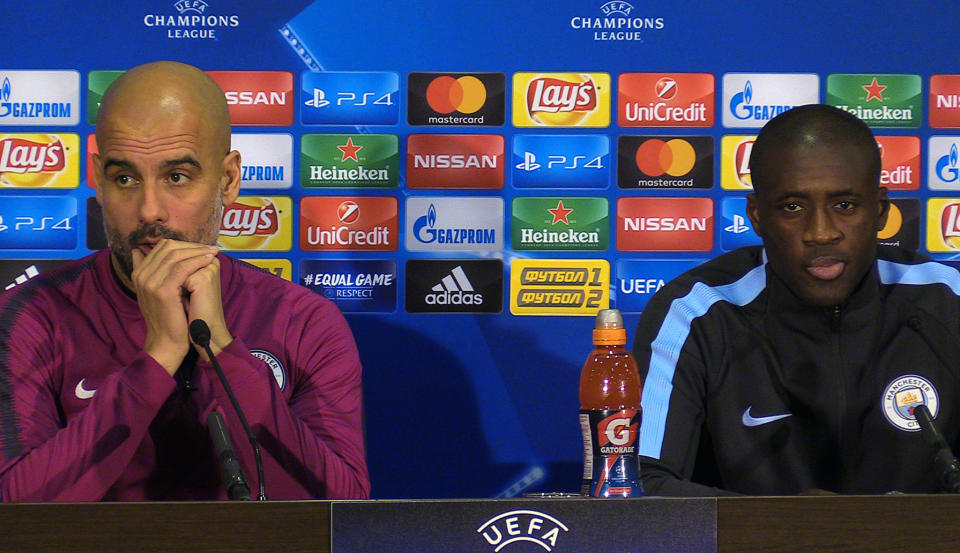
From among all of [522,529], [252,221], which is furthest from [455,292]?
[522,529]

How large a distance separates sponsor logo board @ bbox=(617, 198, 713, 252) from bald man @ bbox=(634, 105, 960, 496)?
1.89 ft

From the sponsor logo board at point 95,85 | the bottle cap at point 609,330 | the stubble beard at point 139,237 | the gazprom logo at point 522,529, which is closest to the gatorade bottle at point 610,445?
the bottle cap at point 609,330

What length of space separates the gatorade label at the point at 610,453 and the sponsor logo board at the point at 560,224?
1.12 m

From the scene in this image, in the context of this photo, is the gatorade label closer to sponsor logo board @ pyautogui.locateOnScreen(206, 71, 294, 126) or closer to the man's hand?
the man's hand

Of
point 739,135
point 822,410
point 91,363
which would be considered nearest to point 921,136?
point 739,135

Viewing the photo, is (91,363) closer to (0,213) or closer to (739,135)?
(0,213)

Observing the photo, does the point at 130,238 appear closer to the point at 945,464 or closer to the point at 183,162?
the point at 183,162

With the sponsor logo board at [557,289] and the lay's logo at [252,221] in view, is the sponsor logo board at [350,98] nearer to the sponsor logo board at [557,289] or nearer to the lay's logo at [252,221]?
the lay's logo at [252,221]

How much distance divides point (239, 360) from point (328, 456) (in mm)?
227

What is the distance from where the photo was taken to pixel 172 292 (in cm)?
158

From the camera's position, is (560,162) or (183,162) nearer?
(183,162)

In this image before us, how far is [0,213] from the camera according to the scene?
8.17ft

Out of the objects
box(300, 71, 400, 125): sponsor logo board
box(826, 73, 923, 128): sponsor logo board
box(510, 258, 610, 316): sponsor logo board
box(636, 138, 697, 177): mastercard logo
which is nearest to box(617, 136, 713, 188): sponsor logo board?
box(636, 138, 697, 177): mastercard logo

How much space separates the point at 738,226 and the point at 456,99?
2.49 ft
